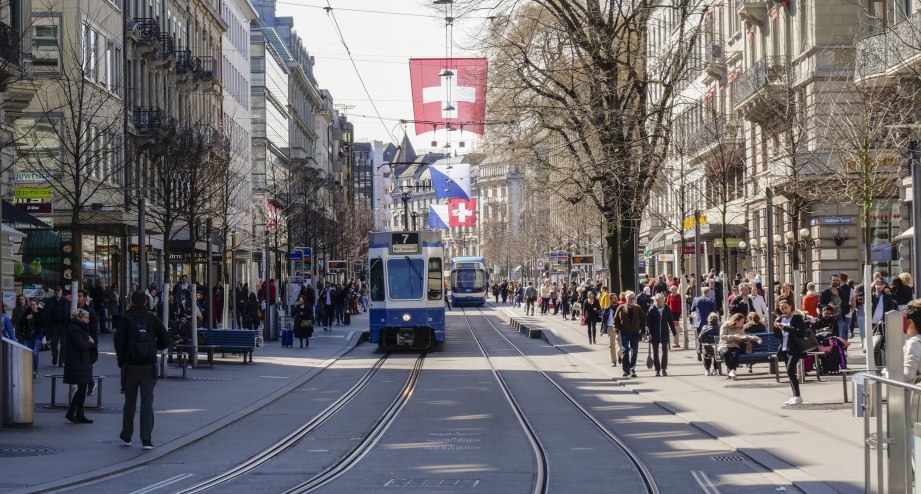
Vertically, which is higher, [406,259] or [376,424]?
[406,259]

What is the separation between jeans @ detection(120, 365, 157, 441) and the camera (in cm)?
1600

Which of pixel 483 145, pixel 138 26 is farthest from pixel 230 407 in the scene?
pixel 138 26

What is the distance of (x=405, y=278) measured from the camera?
3847 cm

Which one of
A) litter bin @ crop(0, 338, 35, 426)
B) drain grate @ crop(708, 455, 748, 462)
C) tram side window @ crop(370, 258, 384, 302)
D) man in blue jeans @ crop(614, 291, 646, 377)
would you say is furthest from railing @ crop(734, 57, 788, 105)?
litter bin @ crop(0, 338, 35, 426)

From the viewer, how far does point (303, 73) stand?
382 ft

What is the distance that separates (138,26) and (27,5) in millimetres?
20148

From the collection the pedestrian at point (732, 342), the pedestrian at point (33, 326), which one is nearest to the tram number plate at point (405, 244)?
the pedestrian at point (33, 326)

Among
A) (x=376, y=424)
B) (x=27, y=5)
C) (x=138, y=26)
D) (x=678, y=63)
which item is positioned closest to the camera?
(x=376, y=424)

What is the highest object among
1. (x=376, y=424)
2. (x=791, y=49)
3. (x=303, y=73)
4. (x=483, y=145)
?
(x=303, y=73)

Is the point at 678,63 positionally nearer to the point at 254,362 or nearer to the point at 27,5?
the point at 254,362

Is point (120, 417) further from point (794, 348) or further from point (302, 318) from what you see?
point (302, 318)

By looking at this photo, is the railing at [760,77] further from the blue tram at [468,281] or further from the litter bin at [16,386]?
the blue tram at [468,281]

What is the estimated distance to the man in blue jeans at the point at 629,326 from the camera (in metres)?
27.2

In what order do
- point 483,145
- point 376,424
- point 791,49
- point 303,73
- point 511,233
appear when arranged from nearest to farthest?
point 376,424 < point 483,145 < point 791,49 < point 303,73 < point 511,233
